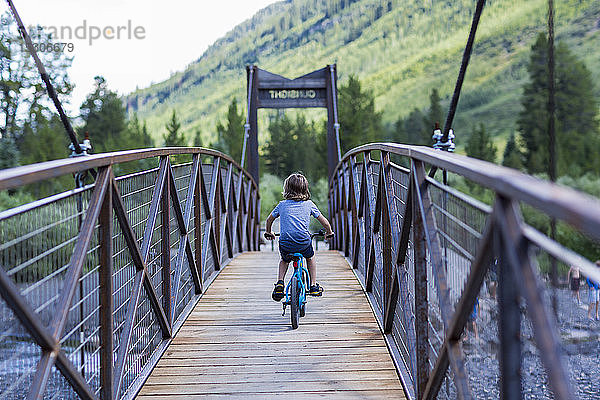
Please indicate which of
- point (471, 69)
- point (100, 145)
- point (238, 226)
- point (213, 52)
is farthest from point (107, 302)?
point (213, 52)

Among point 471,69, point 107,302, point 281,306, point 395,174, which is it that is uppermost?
point 471,69

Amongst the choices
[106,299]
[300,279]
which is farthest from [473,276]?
[300,279]

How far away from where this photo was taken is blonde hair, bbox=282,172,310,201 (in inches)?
131

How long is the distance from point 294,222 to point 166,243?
30.8 inches

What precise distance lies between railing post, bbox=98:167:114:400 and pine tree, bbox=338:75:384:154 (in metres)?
26.1

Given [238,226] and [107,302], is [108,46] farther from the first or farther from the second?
[107,302]

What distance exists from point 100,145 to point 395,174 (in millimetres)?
32568

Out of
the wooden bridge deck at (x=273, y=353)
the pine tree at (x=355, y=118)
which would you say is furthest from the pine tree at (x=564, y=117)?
the wooden bridge deck at (x=273, y=353)

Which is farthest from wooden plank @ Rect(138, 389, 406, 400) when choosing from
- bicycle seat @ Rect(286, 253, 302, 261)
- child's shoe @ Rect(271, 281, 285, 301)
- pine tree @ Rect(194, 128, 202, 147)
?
pine tree @ Rect(194, 128, 202, 147)

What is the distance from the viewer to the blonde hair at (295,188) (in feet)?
11.0

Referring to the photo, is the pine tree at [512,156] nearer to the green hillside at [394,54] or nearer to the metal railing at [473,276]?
the green hillside at [394,54]

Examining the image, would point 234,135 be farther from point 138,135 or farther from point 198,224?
point 198,224

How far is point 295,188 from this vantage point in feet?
11.0

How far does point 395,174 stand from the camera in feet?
8.34
